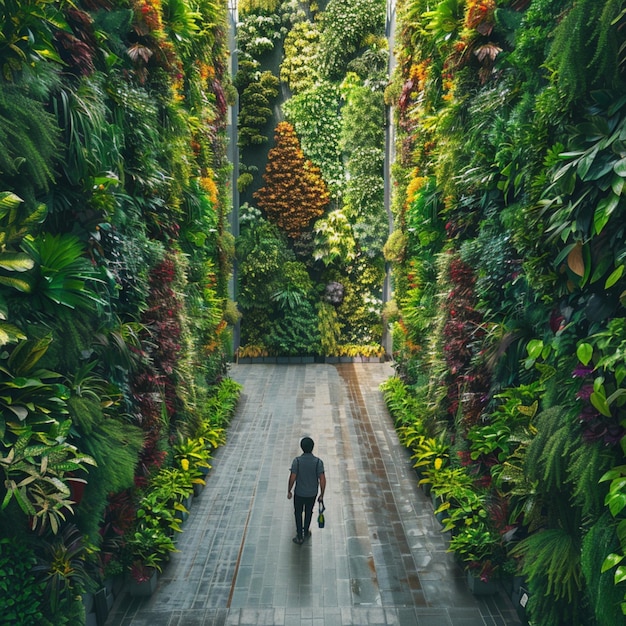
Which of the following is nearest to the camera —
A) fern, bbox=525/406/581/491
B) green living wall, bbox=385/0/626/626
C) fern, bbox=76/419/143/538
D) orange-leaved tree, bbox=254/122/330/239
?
green living wall, bbox=385/0/626/626

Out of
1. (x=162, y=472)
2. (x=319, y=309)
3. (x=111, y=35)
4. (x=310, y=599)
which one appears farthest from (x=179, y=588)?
(x=319, y=309)

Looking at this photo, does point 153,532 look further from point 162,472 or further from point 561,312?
point 561,312

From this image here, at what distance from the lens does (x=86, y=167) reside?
4473 millimetres

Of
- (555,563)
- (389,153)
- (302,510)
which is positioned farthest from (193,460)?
(389,153)

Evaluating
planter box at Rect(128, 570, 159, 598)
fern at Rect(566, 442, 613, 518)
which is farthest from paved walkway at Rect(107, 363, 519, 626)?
fern at Rect(566, 442, 613, 518)

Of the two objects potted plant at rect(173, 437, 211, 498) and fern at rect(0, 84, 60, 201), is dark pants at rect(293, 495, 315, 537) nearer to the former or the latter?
Answer: potted plant at rect(173, 437, 211, 498)

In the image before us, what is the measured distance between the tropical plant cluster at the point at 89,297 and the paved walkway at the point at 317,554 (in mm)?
505

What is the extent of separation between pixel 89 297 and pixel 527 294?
374 centimetres

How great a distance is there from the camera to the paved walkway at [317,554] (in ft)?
18.1

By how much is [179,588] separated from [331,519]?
2.21 metres

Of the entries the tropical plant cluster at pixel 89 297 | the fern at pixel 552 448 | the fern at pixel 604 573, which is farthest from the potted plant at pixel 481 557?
the tropical plant cluster at pixel 89 297

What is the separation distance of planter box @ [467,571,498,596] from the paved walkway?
0.08 metres

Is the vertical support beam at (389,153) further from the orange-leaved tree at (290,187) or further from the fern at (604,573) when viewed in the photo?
the fern at (604,573)

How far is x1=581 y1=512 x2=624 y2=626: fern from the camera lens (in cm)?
321
